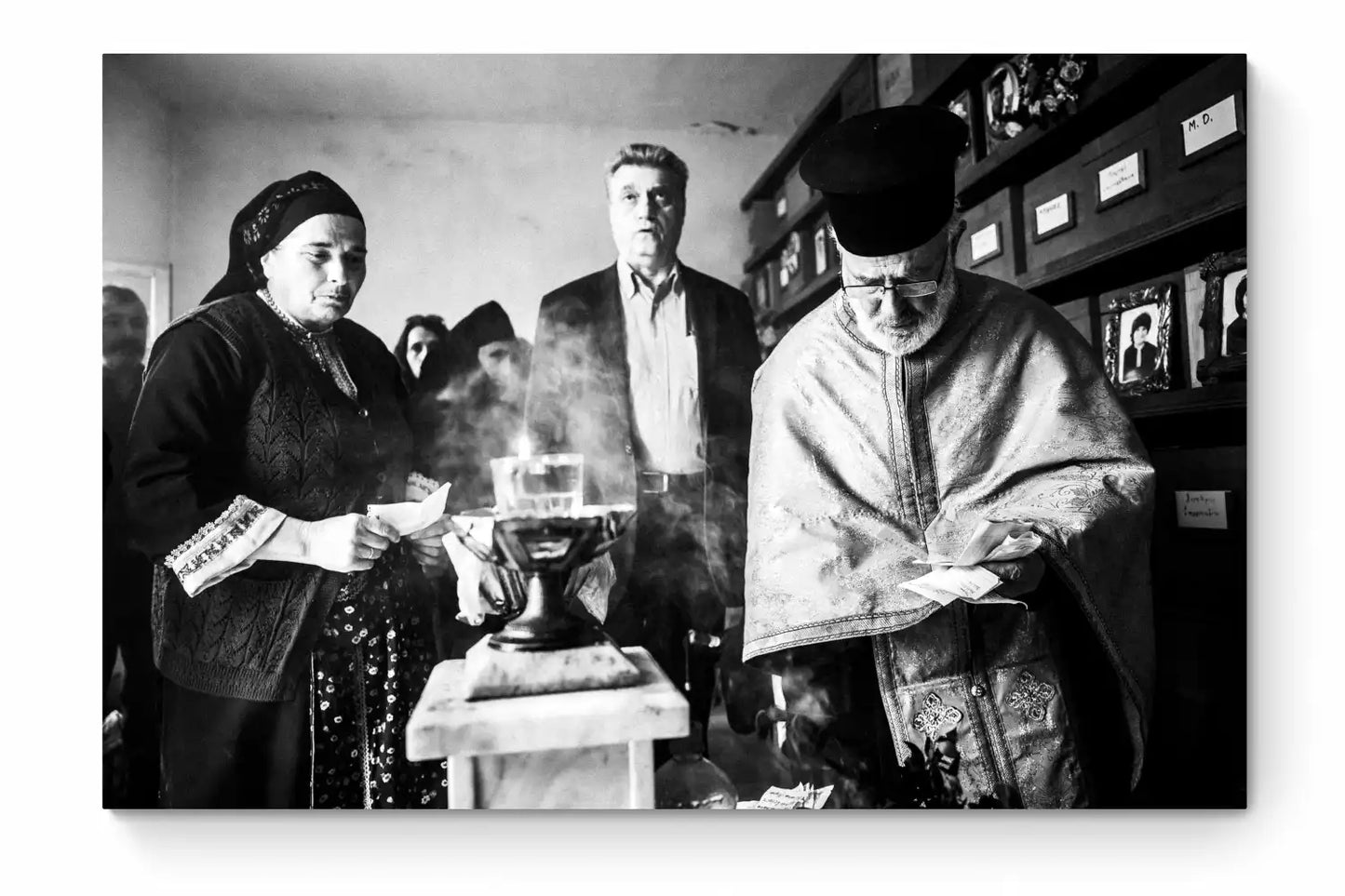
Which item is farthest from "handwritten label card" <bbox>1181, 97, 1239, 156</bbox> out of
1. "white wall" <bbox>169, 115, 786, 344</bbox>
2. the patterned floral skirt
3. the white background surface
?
the patterned floral skirt

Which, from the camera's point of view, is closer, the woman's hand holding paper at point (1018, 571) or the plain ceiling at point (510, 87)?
the woman's hand holding paper at point (1018, 571)

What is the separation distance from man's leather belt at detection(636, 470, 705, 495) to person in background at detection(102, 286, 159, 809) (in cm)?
96

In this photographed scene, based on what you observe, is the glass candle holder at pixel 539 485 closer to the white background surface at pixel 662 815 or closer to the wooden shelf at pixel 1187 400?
the white background surface at pixel 662 815

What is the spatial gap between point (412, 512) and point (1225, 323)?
1.57 metres

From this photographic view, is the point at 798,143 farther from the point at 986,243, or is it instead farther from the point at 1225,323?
the point at 1225,323

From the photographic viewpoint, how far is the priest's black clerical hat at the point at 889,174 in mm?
2336

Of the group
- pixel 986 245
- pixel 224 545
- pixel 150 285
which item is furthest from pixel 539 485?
pixel 986 245

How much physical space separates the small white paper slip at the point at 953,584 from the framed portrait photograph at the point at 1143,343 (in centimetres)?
45

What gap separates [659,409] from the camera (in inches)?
93.4

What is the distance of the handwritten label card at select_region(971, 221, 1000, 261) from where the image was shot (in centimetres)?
235

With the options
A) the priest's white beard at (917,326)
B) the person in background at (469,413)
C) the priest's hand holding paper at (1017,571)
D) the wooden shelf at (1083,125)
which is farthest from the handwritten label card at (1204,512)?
the person in background at (469,413)

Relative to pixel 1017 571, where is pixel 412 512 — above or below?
above

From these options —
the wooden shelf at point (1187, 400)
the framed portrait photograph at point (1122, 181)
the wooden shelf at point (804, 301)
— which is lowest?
the wooden shelf at point (1187, 400)
